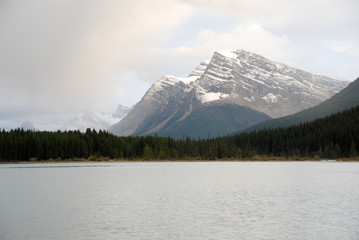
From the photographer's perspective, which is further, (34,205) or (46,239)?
(34,205)

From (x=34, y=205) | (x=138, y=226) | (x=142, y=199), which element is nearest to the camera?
(x=138, y=226)

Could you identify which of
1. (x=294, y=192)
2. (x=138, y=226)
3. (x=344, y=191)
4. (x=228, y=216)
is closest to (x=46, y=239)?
(x=138, y=226)

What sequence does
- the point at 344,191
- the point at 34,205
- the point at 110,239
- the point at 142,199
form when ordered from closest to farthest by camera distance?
the point at 110,239 → the point at 34,205 → the point at 142,199 → the point at 344,191

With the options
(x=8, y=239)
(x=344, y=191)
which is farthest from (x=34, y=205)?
(x=344, y=191)

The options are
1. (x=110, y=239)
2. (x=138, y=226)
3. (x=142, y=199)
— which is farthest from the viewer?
(x=142, y=199)

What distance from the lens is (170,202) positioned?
5300 centimetres

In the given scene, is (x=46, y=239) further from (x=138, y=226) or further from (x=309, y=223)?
(x=309, y=223)

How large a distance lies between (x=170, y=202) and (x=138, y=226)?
16.2m

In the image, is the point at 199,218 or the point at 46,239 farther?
the point at 199,218

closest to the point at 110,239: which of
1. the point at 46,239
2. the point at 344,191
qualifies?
the point at 46,239

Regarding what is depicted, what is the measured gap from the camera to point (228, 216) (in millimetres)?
41875

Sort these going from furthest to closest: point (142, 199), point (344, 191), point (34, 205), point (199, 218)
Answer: point (344, 191) < point (142, 199) < point (34, 205) < point (199, 218)

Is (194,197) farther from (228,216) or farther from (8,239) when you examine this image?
(8,239)

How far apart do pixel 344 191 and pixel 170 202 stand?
95.8 feet
